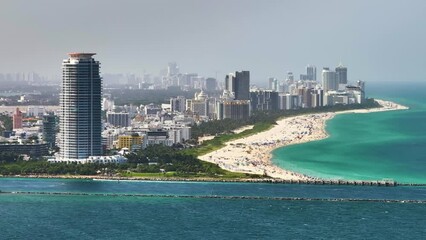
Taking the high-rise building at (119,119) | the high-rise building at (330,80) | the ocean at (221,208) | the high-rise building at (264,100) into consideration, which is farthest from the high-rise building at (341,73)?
the ocean at (221,208)

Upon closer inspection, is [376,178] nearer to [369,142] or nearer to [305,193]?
[305,193]

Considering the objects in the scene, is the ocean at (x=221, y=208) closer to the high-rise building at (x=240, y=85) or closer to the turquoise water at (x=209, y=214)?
the turquoise water at (x=209, y=214)

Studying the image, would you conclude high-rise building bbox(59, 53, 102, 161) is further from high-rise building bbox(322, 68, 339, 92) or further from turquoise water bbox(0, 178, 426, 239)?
high-rise building bbox(322, 68, 339, 92)

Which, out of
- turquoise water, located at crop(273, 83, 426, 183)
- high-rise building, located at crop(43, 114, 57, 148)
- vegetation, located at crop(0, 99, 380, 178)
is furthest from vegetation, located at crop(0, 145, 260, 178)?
high-rise building, located at crop(43, 114, 57, 148)

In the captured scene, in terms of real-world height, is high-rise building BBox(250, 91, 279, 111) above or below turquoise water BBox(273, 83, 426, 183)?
above

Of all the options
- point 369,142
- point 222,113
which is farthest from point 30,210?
point 222,113

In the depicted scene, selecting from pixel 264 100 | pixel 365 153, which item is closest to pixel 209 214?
pixel 365 153
